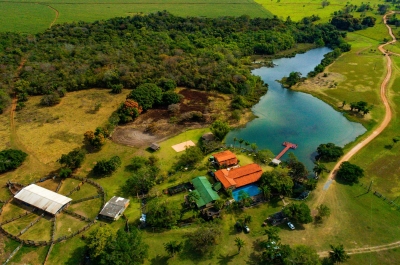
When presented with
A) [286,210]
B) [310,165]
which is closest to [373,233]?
[286,210]

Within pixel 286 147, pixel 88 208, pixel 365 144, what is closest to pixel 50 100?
pixel 88 208

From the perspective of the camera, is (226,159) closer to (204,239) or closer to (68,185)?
(204,239)

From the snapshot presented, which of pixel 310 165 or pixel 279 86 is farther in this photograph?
pixel 279 86

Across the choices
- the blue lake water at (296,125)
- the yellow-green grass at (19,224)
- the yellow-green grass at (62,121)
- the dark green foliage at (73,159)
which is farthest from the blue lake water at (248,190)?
the yellow-green grass at (62,121)

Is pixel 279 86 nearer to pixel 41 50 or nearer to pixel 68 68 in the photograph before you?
pixel 68 68

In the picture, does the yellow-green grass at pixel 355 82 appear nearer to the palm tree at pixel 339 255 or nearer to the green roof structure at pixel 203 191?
the palm tree at pixel 339 255

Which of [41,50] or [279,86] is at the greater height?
[41,50]

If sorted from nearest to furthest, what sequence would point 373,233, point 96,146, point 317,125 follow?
1. point 373,233
2. point 96,146
3. point 317,125
